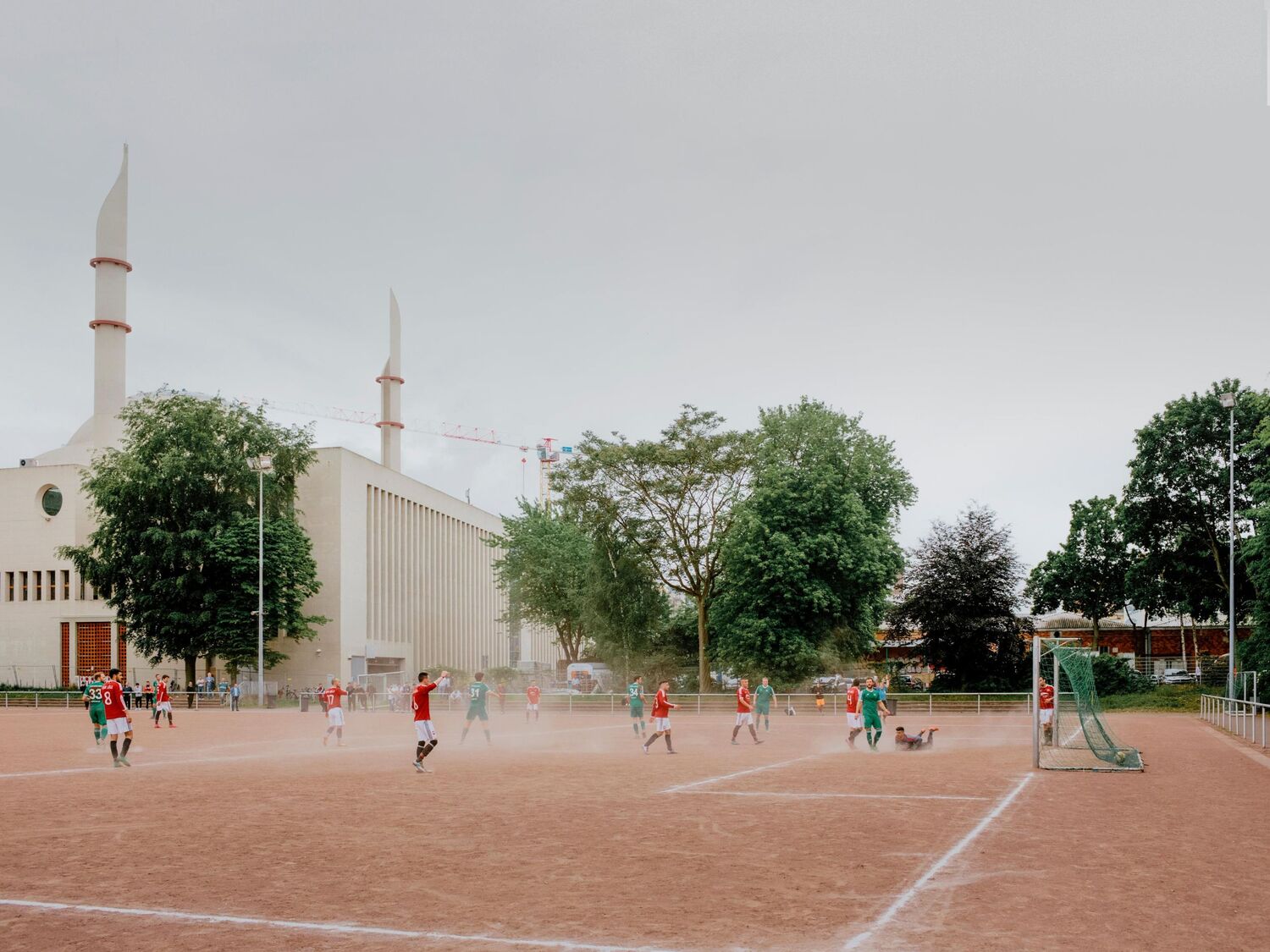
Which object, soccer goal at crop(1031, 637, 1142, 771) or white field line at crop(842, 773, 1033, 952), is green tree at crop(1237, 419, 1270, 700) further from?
white field line at crop(842, 773, 1033, 952)

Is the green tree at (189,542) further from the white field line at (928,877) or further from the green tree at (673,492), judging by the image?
the white field line at (928,877)

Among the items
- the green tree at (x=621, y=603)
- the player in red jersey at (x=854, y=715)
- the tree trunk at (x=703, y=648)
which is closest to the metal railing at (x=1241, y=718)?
the player in red jersey at (x=854, y=715)

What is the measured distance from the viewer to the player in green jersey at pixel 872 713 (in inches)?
1099

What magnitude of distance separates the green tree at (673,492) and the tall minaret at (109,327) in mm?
37953

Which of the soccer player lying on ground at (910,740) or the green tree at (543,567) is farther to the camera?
the green tree at (543,567)

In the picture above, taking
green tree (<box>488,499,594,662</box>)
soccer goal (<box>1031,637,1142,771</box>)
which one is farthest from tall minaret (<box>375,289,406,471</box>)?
soccer goal (<box>1031,637,1142,771</box>)

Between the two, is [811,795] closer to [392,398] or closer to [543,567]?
[543,567]

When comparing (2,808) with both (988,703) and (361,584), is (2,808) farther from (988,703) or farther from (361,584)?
(361,584)

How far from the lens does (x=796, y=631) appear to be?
184ft

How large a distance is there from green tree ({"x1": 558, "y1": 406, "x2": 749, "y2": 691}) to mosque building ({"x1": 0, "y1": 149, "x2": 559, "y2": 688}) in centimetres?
1977

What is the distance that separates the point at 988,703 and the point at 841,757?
29299 mm

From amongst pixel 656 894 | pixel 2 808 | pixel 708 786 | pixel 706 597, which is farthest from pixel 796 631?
pixel 656 894

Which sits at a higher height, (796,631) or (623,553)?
(623,553)

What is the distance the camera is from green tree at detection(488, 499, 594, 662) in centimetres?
7844
